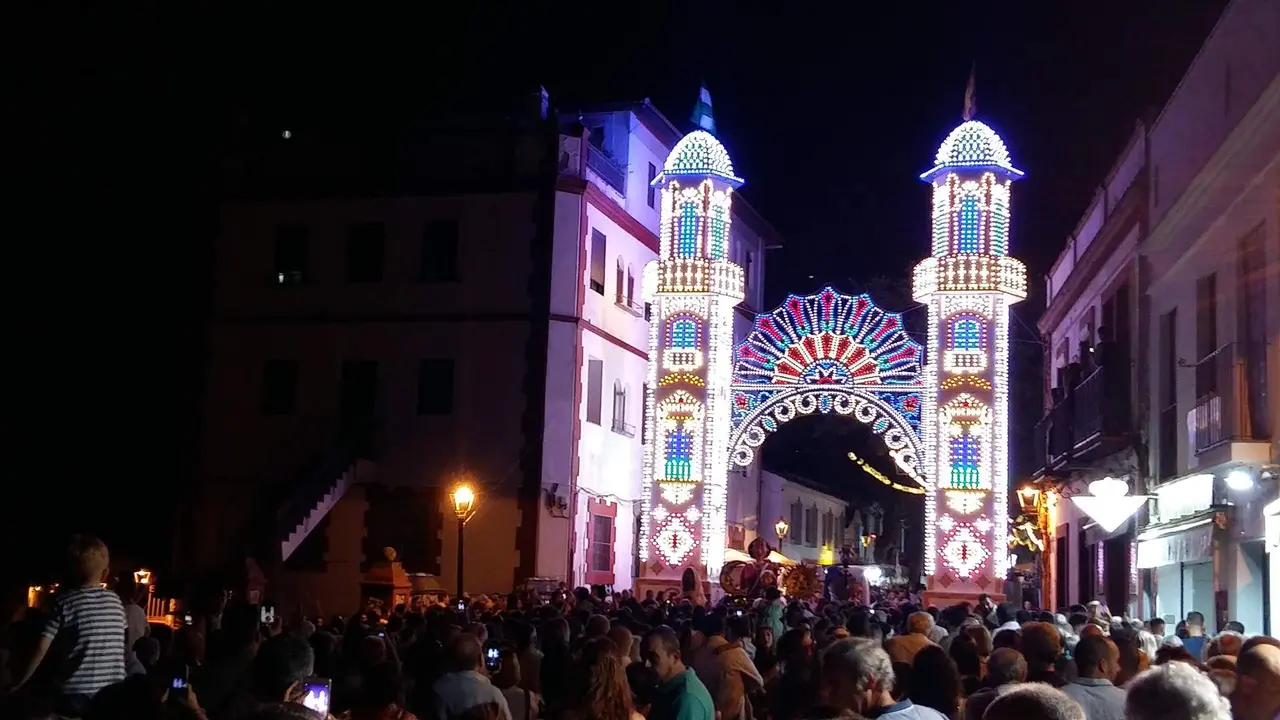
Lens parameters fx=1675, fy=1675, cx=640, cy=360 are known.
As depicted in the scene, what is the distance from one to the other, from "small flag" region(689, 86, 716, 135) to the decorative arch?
8829 mm

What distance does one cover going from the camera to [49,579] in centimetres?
3766

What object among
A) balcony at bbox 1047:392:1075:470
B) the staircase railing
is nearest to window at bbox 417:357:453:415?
the staircase railing

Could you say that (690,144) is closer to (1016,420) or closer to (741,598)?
(741,598)

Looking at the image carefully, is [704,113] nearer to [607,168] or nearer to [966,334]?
[607,168]

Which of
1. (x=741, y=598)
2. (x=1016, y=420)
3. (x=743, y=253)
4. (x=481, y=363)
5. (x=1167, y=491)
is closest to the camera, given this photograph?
(x=1167, y=491)

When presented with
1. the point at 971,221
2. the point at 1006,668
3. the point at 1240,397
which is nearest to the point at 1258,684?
the point at 1006,668

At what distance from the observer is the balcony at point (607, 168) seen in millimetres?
34656

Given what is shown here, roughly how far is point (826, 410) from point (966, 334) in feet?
11.2

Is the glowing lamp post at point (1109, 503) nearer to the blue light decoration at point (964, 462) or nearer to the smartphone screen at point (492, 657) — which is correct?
the blue light decoration at point (964, 462)

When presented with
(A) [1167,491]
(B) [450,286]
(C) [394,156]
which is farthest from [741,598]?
(C) [394,156]

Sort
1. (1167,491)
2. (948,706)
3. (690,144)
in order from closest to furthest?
(948,706) < (1167,491) < (690,144)

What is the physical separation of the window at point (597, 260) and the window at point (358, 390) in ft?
16.2

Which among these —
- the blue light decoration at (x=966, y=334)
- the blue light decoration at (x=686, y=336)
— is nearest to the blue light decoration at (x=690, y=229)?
the blue light decoration at (x=686, y=336)

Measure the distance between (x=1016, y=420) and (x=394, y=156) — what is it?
21.7 meters
